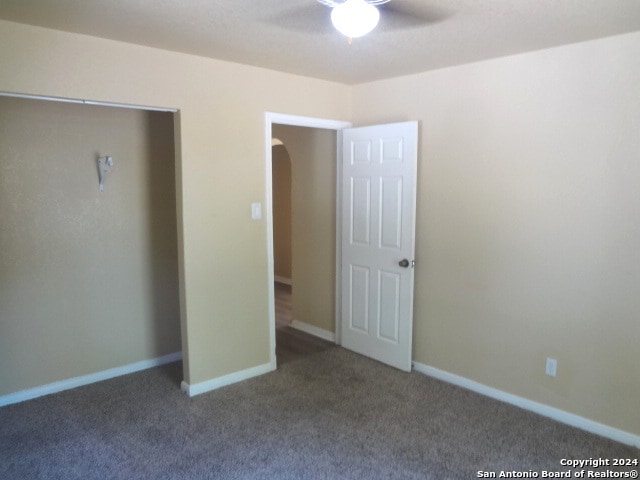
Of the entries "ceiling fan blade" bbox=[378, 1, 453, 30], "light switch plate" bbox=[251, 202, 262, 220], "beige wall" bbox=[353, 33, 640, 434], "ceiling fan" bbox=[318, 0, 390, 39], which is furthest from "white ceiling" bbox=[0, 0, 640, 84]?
"light switch plate" bbox=[251, 202, 262, 220]

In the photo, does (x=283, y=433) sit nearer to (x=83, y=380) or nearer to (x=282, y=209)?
(x=83, y=380)

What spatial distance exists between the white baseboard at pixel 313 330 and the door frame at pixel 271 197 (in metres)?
0.12

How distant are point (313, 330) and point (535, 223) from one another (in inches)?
93.4

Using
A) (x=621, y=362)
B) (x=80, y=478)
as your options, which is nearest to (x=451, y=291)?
(x=621, y=362)

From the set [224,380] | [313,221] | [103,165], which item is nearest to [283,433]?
[224,380]

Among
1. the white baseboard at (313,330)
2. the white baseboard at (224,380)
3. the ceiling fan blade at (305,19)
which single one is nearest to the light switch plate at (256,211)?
the white baseboard at (224,380)

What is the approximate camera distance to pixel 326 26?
7.90ft

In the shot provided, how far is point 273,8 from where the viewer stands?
215 centimetres

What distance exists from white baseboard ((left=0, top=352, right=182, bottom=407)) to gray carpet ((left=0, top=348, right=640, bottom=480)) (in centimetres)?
6

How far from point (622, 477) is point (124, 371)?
10.9 feet

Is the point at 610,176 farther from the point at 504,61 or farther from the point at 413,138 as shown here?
the point at 413,138

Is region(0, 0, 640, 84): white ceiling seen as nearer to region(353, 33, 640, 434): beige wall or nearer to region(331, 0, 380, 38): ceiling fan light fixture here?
region(353, 33, 640, 434): beige wall

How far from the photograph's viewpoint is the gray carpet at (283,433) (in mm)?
2486

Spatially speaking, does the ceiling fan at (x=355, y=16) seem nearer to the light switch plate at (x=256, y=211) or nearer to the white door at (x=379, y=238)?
the white door at (x=379, y=238)
